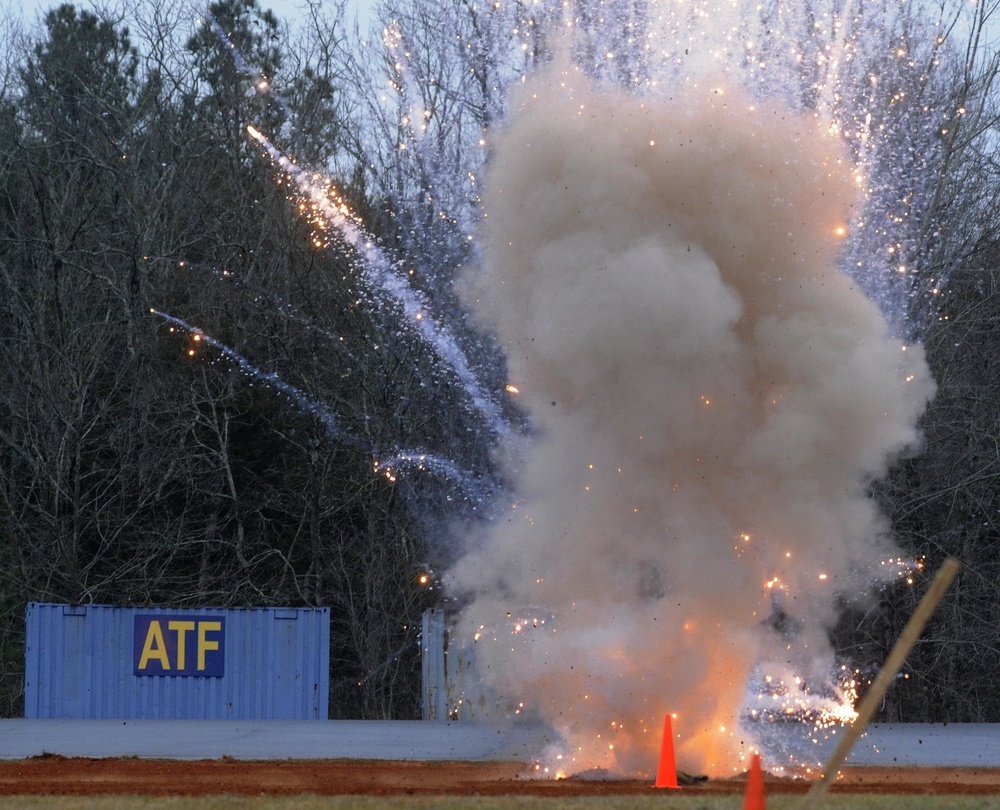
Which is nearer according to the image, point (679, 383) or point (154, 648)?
point (679, 383)

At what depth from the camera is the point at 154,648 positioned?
23.8m

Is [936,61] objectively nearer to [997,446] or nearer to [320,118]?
[997,446]

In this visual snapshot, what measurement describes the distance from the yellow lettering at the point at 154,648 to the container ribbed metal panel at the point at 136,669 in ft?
0.11

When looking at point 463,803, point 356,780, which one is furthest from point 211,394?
point 463,803

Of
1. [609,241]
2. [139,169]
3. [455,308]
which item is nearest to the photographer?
[609,241]

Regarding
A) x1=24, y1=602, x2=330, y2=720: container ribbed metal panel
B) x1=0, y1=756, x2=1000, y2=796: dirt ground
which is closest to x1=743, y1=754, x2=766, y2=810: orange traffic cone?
x1=0, y1=756, x2=1000, y2=796: dirt ground

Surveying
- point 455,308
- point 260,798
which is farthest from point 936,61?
point 260,798

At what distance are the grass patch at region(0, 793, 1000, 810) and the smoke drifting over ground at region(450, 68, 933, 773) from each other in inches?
107

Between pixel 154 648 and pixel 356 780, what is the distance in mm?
10316

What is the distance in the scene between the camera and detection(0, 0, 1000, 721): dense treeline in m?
29.2

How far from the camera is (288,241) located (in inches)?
1238

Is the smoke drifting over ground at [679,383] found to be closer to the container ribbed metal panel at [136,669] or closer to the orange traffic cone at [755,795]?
the orange traffic cone at [755,795]

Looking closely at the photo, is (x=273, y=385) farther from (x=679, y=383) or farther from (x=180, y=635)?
(x=679, y=383)

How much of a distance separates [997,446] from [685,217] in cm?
1701
